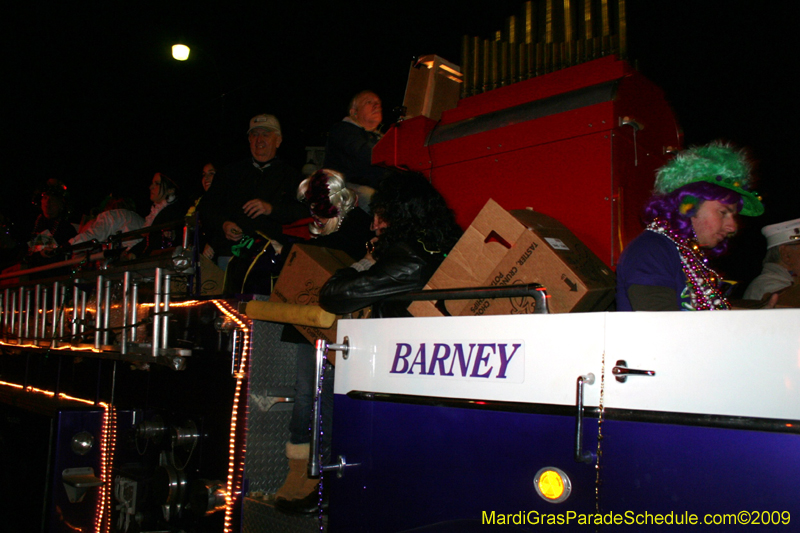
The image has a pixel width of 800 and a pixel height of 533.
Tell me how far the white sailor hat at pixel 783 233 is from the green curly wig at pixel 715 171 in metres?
1.03

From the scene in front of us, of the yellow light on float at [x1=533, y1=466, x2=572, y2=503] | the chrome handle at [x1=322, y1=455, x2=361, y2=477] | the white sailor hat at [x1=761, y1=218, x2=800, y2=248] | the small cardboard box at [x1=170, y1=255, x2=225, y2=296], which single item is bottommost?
the chrome handle at [x1=322, y1=455, x2=361, y2=477]

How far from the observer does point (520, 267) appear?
7.15 feet

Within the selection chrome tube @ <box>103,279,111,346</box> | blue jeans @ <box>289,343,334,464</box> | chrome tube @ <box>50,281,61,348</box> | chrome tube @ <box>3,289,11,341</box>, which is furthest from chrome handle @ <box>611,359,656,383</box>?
chrome tube @ <box>3,289,11,341</box>

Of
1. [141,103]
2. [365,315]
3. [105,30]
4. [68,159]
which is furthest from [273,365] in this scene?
[68,159]

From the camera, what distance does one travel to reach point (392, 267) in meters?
2.63

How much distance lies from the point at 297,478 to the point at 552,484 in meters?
1.70

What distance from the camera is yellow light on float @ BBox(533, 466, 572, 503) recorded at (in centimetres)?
159

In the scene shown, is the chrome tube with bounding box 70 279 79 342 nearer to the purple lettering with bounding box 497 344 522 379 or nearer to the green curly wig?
the purple lettering with bounding box 497 344 522 379

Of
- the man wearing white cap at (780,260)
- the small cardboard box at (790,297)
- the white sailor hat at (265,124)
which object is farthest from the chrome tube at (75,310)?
the man wearing white cap at (780,260)

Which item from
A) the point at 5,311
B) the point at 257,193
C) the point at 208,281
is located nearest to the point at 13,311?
the point at 5,311

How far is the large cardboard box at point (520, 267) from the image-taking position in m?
2.12

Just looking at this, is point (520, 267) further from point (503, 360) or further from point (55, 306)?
point (55, 306)

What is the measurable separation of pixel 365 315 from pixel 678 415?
1680mm

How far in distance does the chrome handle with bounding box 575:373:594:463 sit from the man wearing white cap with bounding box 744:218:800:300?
216 centimetres
